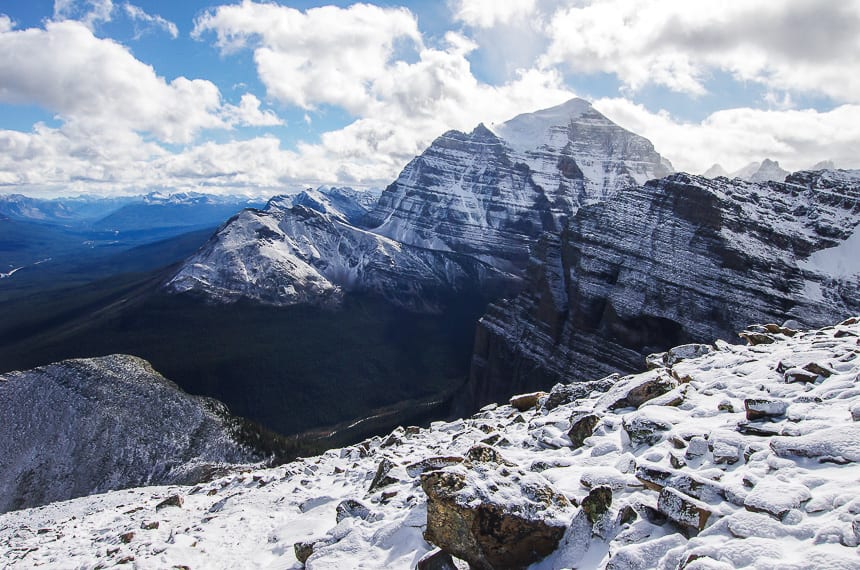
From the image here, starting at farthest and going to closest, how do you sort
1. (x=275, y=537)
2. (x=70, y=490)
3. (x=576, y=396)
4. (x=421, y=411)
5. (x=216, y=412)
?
(x=421, y=411) → (x=216, y=412) → (x=70, y=490) → (x=576, y=396) → (x=275, y=537)

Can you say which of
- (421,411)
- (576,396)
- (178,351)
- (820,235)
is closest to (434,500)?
(576,396)

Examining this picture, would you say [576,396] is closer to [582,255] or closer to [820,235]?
[582,255]

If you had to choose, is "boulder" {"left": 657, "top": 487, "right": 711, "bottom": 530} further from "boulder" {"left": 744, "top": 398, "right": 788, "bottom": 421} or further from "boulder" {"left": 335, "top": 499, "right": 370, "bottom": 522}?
"boulder" {"left": 335, "top": 499, "right": 370, "bottom": 522}

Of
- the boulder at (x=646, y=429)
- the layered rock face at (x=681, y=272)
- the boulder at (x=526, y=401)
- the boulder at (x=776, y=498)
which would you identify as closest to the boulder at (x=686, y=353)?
the boulder at (x=526, y=401)

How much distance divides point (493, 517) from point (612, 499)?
3386 mm

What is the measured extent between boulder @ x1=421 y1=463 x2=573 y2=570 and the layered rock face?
94151 millimetres

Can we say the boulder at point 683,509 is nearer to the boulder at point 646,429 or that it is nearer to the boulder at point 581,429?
the boulder at point 646,429

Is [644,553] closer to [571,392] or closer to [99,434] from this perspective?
[571,392]

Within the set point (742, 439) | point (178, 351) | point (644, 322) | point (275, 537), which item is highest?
point (742, 439)

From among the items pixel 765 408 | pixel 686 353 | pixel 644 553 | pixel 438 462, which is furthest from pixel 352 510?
pixel 686 353

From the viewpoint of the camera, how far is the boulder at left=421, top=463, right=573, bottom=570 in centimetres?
1209

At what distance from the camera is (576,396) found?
100 ft

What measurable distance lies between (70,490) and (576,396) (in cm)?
7900

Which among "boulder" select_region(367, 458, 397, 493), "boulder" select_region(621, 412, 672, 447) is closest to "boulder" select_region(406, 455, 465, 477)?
"boulder" select_region(367, 458, 397, 493)
